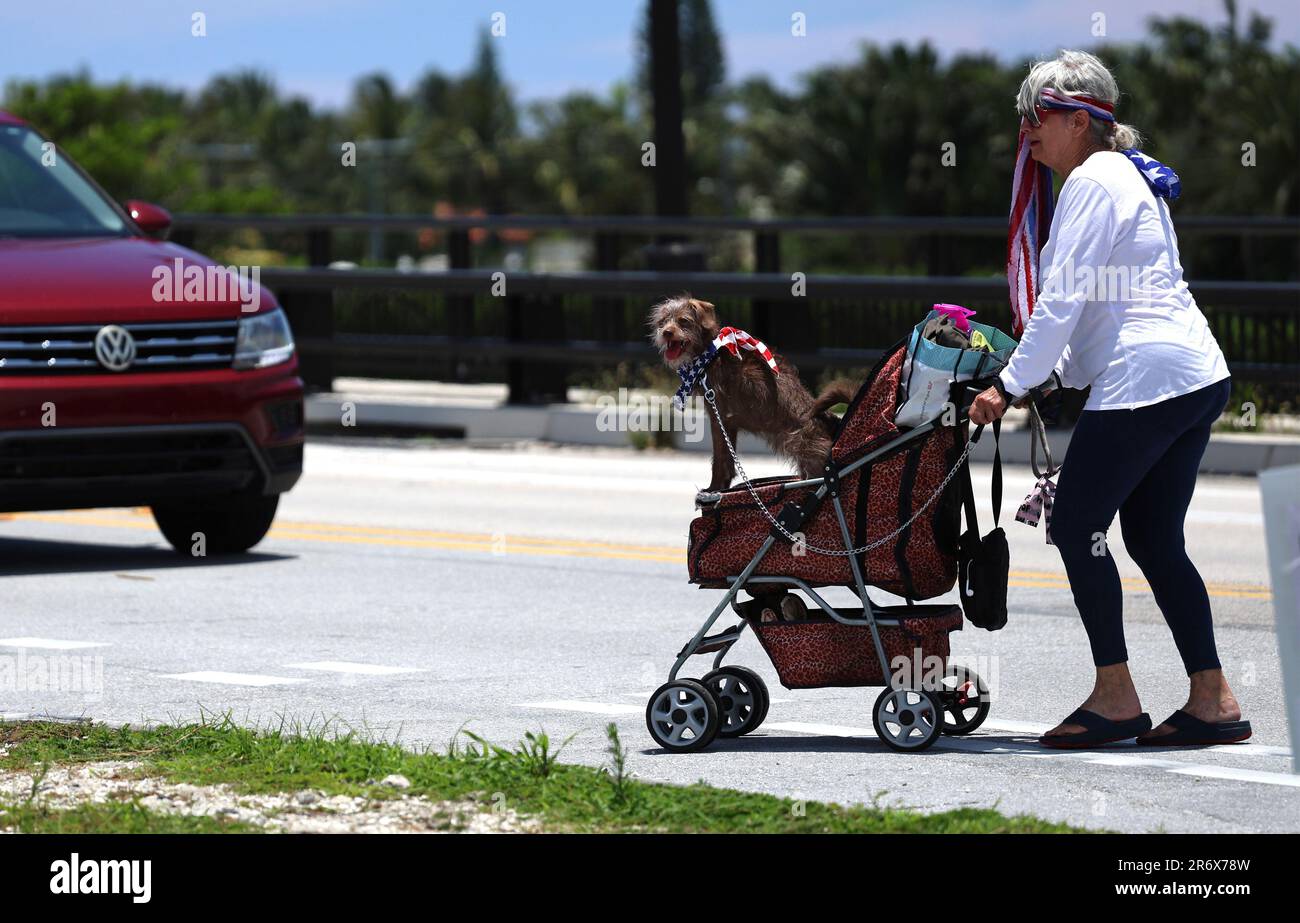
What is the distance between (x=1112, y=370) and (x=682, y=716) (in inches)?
61.7

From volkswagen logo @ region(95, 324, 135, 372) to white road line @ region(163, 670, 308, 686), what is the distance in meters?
2.71

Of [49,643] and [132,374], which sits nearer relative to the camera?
[49,643]

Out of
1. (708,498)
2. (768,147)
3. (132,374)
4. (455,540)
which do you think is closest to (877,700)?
(708,498)

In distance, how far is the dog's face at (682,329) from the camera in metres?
6.72

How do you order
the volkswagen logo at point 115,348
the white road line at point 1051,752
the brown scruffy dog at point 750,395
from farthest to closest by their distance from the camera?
1. the volkswagen logo at point 115,348
2. the brown scruffy dog at point 750,395
3. the white road line at point 1051,752

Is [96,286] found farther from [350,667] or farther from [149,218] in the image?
[350,667]

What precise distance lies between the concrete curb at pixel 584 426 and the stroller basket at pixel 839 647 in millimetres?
8060

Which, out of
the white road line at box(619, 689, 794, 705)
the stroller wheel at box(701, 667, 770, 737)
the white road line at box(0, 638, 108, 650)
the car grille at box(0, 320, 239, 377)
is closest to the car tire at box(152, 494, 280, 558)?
the car grille at box(0, 320, 239, 377)

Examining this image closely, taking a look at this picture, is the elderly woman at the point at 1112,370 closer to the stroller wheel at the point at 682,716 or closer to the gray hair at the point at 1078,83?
the gray hair at the point at 1078,83

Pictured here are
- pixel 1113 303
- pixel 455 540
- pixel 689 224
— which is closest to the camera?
pixel 1113 303

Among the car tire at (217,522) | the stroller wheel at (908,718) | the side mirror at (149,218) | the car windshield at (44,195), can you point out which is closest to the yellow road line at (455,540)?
the car tire at (217,522)

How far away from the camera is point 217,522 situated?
11.8m
